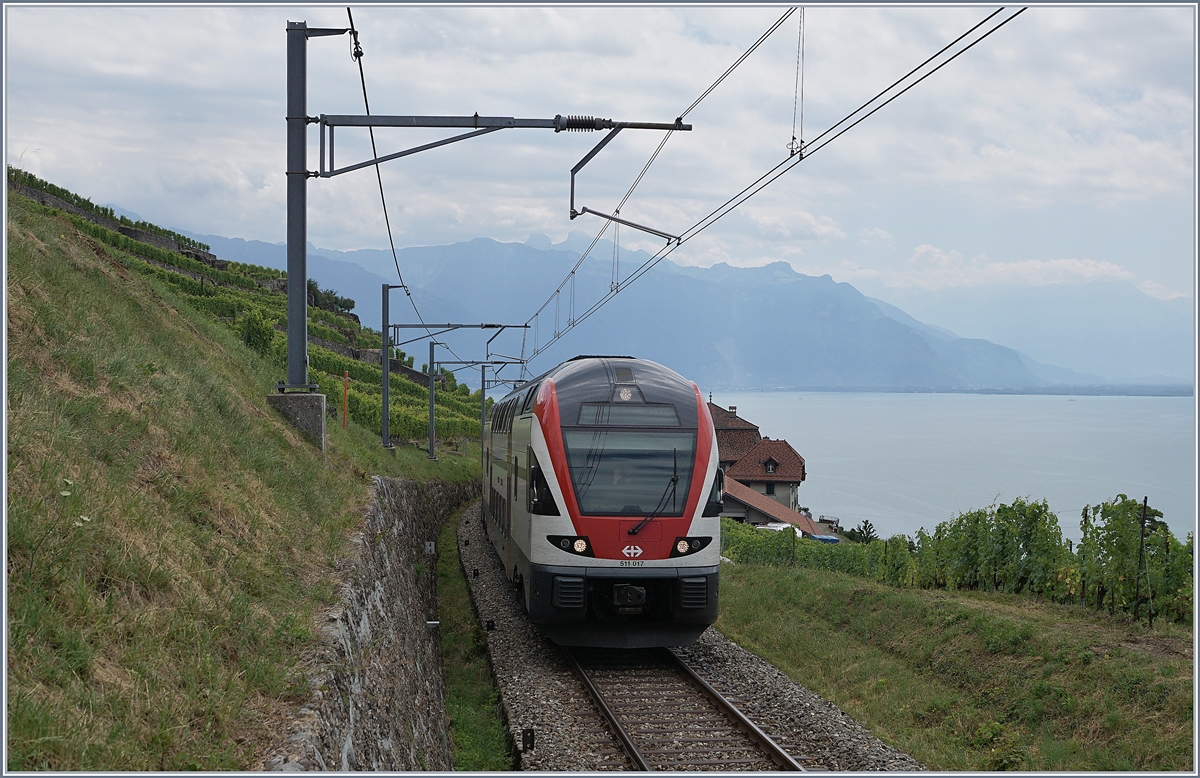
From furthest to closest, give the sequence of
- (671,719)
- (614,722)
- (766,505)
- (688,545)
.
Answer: (766,505) → (688,545) → (671,719) → (614,722)

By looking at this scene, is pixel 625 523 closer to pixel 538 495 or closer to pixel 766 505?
pixel 538 495

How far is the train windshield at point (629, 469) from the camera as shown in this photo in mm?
11875

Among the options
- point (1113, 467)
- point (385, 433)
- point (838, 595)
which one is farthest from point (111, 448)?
point (1113, 467)

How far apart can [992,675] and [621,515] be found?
527 centimetres

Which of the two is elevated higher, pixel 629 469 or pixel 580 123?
pixel 580 123

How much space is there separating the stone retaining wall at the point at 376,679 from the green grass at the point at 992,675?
515cm

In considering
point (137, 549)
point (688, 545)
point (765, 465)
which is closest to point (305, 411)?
point (688, 545)

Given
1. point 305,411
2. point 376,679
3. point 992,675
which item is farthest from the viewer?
point 305,411

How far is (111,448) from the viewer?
7.69m

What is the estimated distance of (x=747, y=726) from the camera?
952 cm

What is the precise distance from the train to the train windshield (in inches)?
0.5

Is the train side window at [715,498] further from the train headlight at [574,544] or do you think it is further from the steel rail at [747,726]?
the steel rail at [747,726]

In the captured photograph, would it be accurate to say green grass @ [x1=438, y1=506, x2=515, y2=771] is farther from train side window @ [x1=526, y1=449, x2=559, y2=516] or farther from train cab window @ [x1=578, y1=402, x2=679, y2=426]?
train cab window @ [x1=578, y1=402, x2=679, y2=426]

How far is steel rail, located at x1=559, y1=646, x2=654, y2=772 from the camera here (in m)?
8.59
